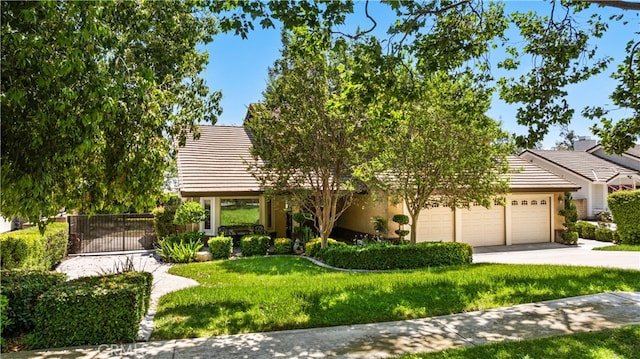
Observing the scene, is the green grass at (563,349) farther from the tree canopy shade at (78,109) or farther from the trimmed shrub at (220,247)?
the trimmed shrub at (220,247)

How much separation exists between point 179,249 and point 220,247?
4.86ft

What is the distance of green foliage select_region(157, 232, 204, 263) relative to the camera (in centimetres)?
1457

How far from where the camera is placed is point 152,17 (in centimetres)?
680

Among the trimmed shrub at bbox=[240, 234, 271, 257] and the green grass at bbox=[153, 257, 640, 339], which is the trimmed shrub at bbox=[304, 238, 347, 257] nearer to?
the trimmed shrub at bbox=[240, 234, 271, 257]

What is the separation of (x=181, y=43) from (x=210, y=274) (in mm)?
6727

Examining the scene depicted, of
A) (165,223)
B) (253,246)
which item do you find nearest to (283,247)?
(253,246)

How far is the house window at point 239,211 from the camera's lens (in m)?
18.3

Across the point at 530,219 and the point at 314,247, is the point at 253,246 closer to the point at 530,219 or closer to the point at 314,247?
the point at 314,247

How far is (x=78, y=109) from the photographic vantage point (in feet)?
13.8

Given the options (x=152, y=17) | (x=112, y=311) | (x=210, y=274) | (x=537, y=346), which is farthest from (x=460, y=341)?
(x=210, y=274)

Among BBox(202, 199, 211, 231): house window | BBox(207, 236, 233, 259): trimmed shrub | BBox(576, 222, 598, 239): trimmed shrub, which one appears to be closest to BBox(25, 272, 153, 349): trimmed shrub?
BBox(207, 236, 233, 259): trimmed shrub

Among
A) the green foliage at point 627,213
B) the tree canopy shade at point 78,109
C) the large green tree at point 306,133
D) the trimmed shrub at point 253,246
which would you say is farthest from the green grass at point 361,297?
the green foliage at point 627,213

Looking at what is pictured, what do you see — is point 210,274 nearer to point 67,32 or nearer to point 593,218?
point 67,32

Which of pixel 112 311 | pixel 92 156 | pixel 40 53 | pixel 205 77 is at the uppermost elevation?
pixel 205 77
